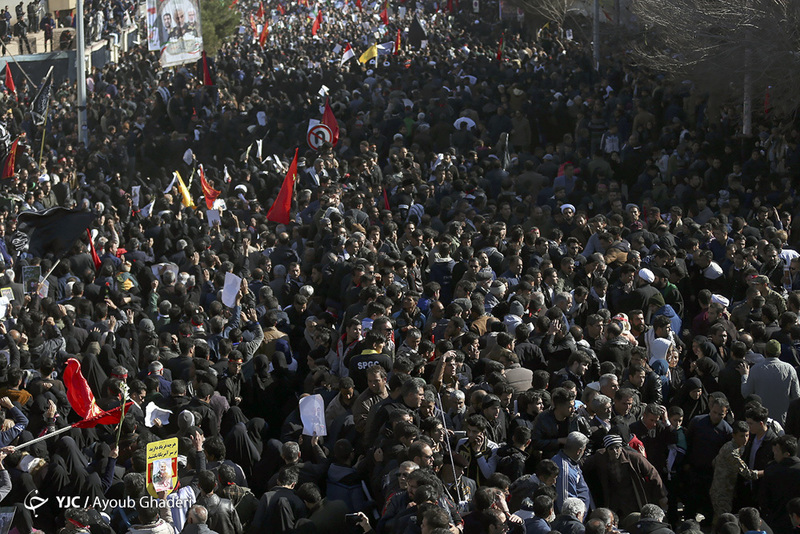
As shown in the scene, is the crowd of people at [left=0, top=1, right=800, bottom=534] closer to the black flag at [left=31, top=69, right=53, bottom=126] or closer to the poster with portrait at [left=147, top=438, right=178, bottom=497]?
the poster with portrait at [left=147, top=438, right=178, bottom=497]

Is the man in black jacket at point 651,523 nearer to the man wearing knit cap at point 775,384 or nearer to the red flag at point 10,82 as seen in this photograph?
the man wearing knit cap at point 775,384

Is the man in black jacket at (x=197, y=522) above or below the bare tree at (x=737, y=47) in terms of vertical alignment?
above

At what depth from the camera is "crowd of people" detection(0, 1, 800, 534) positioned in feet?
24.5

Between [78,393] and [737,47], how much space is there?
539 inches

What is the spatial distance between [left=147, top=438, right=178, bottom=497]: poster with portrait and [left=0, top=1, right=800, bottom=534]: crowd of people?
0.09 meters

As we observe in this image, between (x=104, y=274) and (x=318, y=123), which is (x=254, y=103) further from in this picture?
(x=104, y=274)

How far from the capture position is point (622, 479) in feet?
25.0

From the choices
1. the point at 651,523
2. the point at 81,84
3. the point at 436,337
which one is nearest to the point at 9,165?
the point at 81,84

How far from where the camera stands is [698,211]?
1596cm

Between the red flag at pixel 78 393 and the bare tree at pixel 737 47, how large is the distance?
13.3 metres

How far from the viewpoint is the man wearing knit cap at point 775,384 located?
29.2 feet

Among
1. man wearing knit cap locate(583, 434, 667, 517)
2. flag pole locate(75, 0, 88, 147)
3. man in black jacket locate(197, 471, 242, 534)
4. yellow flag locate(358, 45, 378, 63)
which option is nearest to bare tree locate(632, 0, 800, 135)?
yellow flag locate(358, 45, 378, 63)

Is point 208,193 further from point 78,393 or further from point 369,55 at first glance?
point 369,55

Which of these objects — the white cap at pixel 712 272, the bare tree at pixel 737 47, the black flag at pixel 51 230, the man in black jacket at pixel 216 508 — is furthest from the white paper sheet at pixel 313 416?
the bare tree at pixel 737 47
